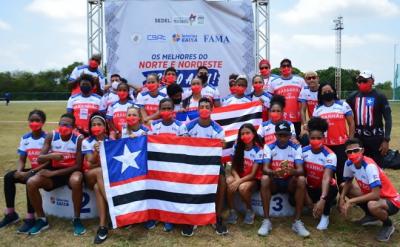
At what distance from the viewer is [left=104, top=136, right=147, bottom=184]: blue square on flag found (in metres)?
5.54

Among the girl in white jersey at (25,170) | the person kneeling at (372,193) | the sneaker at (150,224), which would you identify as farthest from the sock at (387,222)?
the girl in white jersey at (25,170)

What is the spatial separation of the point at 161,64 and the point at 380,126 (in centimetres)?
477

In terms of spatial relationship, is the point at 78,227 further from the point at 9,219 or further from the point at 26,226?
the point at 9,219

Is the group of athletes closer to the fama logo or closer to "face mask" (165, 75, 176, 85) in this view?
"face mask" (165, 75, 176, 85)

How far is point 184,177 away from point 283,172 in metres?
1.41

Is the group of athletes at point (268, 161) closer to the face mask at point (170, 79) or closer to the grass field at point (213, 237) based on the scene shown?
the grass field at point (213, 237)

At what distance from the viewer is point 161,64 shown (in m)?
8.91

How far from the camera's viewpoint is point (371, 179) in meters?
5.25

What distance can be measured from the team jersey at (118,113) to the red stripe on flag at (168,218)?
181cm

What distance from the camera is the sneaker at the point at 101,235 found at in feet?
17.1

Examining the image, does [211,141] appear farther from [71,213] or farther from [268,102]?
[71,213]

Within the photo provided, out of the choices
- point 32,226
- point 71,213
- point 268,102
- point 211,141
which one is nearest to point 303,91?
point 268,102

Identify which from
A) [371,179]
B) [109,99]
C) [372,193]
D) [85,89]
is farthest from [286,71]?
[85,89]

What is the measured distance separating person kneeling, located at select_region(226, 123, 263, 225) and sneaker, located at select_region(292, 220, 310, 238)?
0.65 m
